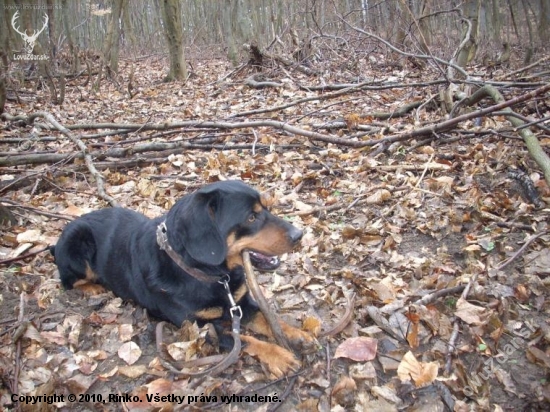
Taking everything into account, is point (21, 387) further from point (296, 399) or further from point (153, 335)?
point (296, 399)

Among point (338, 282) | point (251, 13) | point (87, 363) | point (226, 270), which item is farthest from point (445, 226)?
point (251, 13)

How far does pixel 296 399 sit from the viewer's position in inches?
106

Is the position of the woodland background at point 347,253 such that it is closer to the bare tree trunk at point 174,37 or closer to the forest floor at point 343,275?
the forest floor at point 343,275

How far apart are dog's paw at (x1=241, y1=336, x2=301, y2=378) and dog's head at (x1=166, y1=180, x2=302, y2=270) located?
60 cm

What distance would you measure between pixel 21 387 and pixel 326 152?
4.47 m

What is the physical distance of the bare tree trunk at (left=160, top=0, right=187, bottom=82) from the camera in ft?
46.6

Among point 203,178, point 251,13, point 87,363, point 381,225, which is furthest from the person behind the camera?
point 251,13

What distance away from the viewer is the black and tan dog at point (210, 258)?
9.41 ft

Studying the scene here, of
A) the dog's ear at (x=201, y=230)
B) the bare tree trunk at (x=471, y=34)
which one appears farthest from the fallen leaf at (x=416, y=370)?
the bare tree trunk at (x=471, y=34)

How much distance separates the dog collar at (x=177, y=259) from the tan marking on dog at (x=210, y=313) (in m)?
0.23

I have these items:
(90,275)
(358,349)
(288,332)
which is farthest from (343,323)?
(90,275)

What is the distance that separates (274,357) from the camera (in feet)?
9.41

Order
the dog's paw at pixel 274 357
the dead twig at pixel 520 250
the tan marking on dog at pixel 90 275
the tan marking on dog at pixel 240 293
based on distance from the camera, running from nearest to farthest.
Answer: the dog's paw at pixel 274 357
the tan marking on dog at pixel 240 293
the dead twig at pixel 520 250
the tan marking on dog at pixel 90 275

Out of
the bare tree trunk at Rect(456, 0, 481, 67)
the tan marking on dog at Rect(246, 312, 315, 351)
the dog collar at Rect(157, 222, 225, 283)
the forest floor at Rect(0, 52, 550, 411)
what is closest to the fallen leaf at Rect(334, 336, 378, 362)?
the forest floor at Rect(0, 52, 550, 411)
